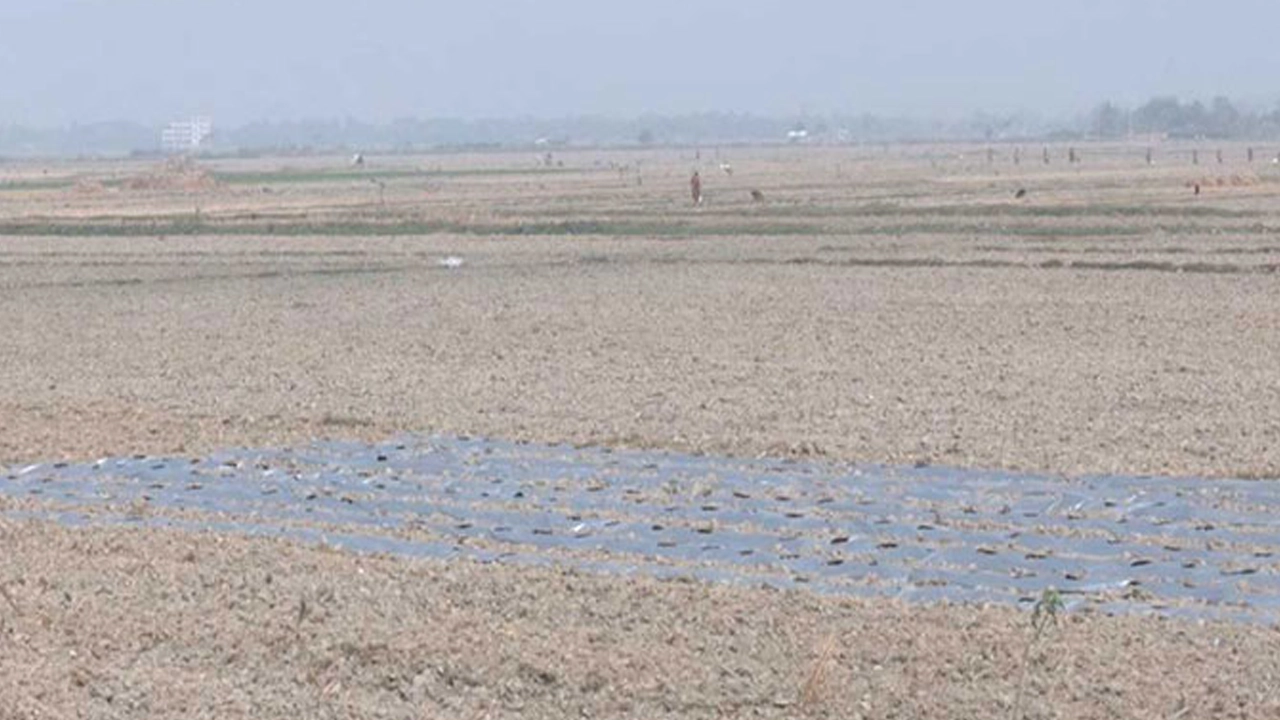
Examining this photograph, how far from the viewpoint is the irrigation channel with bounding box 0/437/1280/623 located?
10.5 m

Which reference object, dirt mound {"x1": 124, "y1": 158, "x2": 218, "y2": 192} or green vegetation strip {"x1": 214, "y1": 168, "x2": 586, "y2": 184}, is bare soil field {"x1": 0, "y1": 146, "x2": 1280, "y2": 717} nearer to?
dirt mound {"x1": 124, "y1": 158, "x2": 218, "y2": 192}

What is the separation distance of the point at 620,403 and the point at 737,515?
445 cm

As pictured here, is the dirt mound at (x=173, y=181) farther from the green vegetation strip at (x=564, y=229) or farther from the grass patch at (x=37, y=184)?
the green vegetation strip at (x=564, y=229)

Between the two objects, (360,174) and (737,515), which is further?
(360,174)

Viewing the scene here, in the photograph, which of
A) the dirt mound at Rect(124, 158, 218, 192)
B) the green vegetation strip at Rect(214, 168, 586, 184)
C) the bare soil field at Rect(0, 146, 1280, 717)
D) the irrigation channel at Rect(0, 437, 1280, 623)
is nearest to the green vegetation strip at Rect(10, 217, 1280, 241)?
the bare soil field at Rect(0, 146, 1280, 717)

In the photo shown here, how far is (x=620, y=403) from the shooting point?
16484 mm

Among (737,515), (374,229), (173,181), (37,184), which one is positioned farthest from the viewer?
(37,184)

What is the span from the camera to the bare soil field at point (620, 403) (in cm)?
860

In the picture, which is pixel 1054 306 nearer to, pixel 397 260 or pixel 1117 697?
pixel 397 260

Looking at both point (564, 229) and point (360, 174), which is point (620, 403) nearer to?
point (564, 229)

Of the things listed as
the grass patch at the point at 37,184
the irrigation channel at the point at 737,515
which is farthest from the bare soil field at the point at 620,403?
the grass patch at the point at 37,184

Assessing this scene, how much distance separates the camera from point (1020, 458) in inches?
538

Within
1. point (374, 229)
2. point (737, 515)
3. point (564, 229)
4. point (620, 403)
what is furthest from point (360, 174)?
point (737, 515)

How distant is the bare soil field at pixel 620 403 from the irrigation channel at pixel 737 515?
0.48 metres
